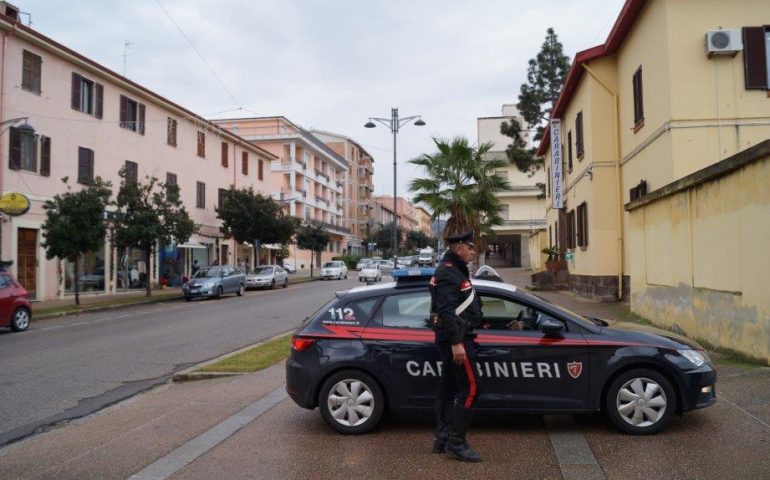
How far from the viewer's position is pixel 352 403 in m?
5.73

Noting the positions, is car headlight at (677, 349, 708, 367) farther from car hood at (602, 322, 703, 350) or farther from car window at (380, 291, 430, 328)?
car window at (380, 291, 430, 328)

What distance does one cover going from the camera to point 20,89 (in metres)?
23.8

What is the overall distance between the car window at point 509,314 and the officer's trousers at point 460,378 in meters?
0.72

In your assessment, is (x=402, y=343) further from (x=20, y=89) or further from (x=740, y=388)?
(x=20, y=89)

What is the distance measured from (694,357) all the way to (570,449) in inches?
55.9

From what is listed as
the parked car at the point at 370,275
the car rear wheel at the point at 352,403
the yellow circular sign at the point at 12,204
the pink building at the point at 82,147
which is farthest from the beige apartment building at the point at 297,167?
the car rear wheel at the point at 352,403

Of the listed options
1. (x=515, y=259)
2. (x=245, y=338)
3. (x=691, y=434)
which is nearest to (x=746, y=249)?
(x=691, y=434)

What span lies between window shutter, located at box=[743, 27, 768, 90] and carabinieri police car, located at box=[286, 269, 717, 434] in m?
10.5

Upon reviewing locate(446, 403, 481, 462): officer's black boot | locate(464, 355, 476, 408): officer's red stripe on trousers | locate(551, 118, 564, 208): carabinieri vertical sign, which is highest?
locate(551, 118, 564, 208): carabinieri vertical sign

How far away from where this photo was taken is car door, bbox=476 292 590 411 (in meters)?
5.48

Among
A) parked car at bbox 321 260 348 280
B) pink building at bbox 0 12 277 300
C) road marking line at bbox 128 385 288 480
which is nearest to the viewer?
road marking line at bbox 128 385 288 480

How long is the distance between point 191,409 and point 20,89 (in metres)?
21.8

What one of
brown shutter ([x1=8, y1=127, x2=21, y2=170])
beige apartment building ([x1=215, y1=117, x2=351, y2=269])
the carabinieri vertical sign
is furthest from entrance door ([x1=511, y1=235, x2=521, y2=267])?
brown shutter ([x1=8, y1=127, x2=21, y2=170])

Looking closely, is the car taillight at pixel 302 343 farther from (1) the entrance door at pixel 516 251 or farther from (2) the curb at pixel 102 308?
(1) the entrance door at pixel 516 251
